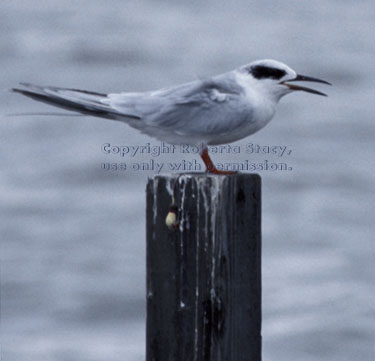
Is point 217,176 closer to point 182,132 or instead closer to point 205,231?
point 205,231

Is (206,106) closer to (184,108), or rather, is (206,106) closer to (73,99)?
(184,108)

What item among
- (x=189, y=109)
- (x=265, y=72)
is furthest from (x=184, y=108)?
(x=265, y=72)

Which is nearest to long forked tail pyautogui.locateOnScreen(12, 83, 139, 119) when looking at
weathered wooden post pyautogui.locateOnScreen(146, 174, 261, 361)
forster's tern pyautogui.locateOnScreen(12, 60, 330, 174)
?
forster's tern pyautogui.locateOnScreen(12, 60, 330, 174)

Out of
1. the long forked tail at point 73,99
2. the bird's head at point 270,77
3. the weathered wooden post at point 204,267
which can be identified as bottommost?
the weathered wooden post at point 204,267

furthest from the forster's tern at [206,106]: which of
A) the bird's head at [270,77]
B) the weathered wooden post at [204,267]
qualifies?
the weathered wooden post at [204,267]

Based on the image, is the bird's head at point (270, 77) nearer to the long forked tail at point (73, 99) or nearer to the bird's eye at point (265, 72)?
the bird's eye at point (265, 72)

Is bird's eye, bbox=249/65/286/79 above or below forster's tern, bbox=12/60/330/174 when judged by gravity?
above

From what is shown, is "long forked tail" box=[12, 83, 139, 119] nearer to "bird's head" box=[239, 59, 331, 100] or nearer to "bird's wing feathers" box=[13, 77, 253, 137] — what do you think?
"bird's wing feathers" box=[13, 77, 253, 137]
